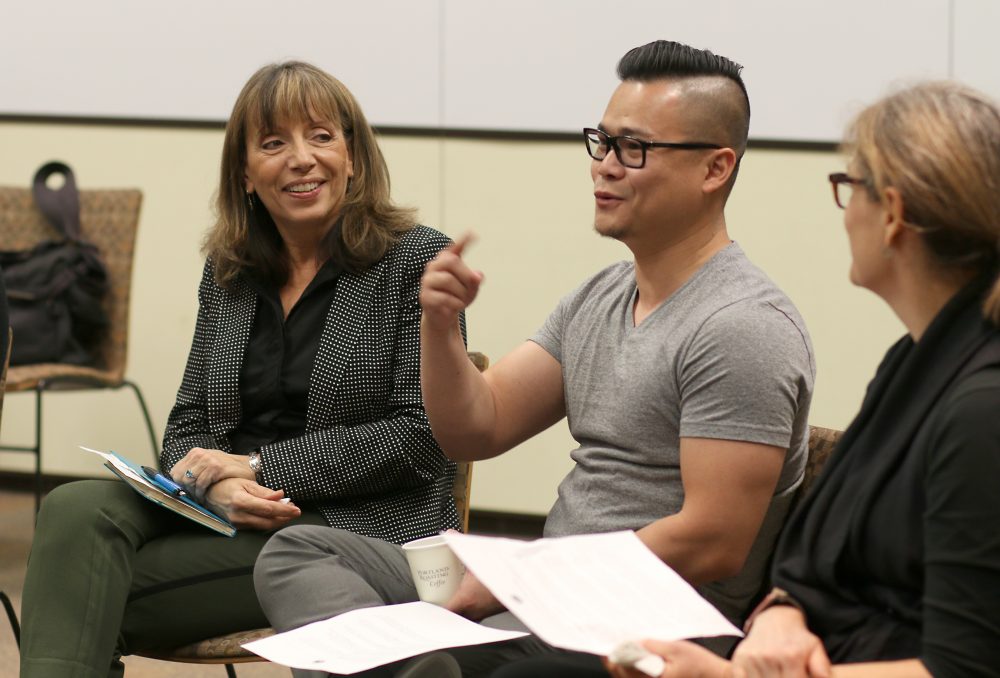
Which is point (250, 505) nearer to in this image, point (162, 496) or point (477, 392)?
point (162, 496)

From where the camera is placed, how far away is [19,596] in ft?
12.1

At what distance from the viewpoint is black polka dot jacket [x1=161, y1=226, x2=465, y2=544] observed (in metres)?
2.22

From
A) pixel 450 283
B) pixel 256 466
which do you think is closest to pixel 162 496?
pixel 256 466

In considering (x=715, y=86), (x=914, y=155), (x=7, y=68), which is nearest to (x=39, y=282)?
(x=7, y=68)

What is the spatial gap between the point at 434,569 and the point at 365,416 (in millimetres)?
585

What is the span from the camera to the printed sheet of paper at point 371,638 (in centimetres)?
154

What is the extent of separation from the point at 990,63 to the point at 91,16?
2.98 metres

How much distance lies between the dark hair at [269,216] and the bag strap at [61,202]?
5.66 ft

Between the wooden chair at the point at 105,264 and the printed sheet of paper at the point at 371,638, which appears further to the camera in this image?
the wooden chair at the point at 105,264

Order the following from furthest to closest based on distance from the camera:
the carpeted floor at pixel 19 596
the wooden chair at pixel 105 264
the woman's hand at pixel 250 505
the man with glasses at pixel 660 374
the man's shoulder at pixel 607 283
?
the wooden chair at pixel 105 264
the carpeted floor at pixel 19 596
the woman's hand at pixel 250 505
the man's shoulder at pixel 607 283
the man with glasses at pixel 660 374

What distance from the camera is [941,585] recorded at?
3.95ft

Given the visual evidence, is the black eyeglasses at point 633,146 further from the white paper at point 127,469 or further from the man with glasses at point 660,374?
the white paper at point 127,469

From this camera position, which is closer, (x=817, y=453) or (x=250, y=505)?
(x=817, y=453)

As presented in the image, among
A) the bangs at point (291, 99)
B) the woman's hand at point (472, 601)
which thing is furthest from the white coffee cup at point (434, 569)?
the bangs at point (291, 99)
